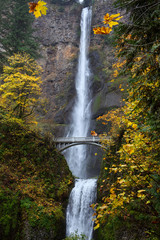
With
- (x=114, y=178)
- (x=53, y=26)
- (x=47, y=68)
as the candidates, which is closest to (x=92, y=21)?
(x=53, y=26)

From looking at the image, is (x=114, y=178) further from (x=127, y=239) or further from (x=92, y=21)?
(x=92, y=21)

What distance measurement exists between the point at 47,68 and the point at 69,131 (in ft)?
62.9

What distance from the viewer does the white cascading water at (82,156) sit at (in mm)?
12484

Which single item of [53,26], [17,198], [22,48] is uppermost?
[53,26]

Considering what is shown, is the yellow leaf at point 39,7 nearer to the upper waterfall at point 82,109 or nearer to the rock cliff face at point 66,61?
the rock cliff face at point 66,61

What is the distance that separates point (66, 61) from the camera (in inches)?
1513

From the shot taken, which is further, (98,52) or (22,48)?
(98,52)

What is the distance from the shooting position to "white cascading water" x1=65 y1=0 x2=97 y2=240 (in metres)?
12.5

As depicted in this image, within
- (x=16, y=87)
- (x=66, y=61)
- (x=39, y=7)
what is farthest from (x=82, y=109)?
(x=39, y=7)

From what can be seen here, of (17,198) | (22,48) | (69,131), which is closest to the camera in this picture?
(17,198)

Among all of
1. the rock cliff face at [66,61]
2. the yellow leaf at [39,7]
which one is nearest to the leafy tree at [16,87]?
the yellow leaf at [39,7]

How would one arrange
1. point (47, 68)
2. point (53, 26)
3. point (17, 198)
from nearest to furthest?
point (17, 198) < point (47, 68) < point (53, 26)

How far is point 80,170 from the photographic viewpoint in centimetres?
2473

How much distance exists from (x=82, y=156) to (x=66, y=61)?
23.7 m
